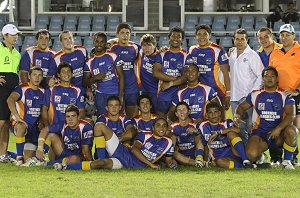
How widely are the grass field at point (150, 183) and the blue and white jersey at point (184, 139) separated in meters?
0.37

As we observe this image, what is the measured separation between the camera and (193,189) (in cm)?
933

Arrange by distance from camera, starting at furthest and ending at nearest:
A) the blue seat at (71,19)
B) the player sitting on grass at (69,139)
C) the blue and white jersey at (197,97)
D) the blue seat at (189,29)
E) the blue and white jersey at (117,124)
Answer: the blue seat at (71,19) → the blue seat at (189,29) → the blue and white jersey at (197,97) → the blue and white jersey at (117,124) → the player sitting on grass at (69,139)

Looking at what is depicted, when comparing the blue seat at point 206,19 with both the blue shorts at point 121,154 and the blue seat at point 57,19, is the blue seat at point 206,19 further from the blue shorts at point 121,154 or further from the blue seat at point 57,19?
the blue shorts at point 121,154

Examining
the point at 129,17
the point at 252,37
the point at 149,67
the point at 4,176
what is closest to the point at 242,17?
the point at 252,37

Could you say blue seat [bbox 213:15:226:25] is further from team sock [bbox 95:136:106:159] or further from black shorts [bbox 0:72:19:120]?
team sock [bbox 95:136:106:159]

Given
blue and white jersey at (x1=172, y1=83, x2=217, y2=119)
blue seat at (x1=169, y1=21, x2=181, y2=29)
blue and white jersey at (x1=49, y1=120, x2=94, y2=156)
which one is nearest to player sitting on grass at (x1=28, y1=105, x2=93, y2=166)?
blue and white jersey at (x1=49, y1=120, x2=94, y2=156)

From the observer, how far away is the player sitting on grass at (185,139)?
1118cm

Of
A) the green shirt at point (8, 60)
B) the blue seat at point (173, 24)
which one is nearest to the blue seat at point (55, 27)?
the blue seat at point (173, 24)

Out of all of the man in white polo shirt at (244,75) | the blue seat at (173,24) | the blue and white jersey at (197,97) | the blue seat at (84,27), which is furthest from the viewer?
the blue seat at (84,27)

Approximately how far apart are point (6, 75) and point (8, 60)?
20 centimetres

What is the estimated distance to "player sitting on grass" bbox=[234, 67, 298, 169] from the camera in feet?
36.1

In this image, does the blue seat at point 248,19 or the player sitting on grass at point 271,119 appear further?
the blue seat at point 248,19

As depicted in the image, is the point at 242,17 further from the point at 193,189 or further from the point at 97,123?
the point at 193,189

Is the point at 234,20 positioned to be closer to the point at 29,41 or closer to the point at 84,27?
the point at 84,27
